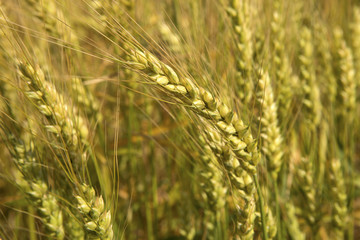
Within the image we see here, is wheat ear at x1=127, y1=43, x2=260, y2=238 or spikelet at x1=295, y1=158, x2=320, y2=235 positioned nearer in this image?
wheat ear at x1=127, y1=43, x2=260, y2=238

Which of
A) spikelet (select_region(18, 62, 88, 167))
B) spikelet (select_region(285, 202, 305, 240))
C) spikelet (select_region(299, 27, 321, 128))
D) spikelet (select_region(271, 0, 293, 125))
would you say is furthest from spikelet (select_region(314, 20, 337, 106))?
spikelet (select_region(18, 62, 88, 167))

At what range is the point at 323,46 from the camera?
137 cm

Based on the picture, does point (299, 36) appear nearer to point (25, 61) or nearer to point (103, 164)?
point (103, 164)

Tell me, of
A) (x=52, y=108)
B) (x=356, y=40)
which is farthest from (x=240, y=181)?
(x=356, y=40)

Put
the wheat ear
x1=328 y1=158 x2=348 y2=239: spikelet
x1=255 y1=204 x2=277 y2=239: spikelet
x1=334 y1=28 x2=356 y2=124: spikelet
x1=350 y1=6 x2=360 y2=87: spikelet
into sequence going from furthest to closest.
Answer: x1=350 y1=6 x2=360 y2=87: spikelet, x1=334 y1=28 x2=356 y2=124: spikelet, x1=328 y1=158 x2=348 y2=239: spikelet, x1=255 y1=204 x2=277 y2=239: spikelet, the wheat ear

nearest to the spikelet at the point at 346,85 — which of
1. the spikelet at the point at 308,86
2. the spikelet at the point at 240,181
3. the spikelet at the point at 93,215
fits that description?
the spikelet at the point at 308,86

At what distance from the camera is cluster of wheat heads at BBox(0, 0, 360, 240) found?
26.8 inches

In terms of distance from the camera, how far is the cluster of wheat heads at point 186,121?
26.8 inches

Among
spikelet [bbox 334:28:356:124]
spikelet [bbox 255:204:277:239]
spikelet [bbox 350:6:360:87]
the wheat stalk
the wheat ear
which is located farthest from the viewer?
spikelet [bbox 350:6:360:87]

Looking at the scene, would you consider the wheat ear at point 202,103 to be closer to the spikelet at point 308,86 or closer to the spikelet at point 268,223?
the spikelet at point 268,223

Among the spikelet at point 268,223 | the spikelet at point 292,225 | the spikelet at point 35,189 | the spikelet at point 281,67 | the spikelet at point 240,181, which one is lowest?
the spikelet at point 292,225

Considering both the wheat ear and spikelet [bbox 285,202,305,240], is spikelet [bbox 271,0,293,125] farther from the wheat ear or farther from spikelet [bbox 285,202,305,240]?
the wheat ear

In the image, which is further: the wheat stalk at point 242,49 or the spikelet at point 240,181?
the wheat stalk at point 242,49

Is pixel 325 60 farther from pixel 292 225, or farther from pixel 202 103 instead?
pixel 202 103
